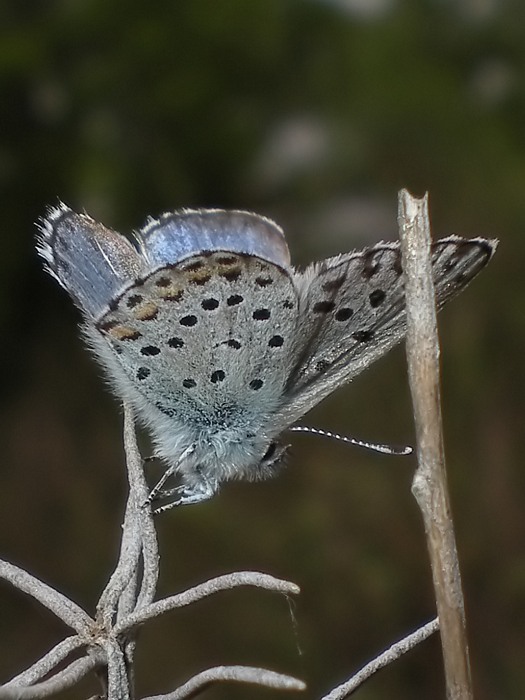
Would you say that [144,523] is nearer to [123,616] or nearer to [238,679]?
[123,616]

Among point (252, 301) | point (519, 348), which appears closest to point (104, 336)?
point (252, 301)

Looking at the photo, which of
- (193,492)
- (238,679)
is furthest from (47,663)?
(193,492)

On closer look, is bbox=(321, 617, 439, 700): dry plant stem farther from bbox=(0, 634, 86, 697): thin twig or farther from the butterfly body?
the butterfly body

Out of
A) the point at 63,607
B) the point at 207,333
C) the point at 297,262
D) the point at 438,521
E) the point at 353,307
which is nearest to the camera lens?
the point at 438,521

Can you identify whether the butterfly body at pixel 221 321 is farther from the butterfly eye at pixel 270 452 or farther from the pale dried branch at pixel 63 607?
the pale dried branch at pixel 63 607

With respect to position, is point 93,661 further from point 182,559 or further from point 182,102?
point 182,102

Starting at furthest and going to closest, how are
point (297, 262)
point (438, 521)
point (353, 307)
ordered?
point (297, 262) < point (353, 307) < point (438, 521)

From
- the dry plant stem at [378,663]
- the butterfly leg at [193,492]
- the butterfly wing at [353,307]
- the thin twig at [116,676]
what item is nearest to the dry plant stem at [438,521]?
the dry plant stem at [378,663]

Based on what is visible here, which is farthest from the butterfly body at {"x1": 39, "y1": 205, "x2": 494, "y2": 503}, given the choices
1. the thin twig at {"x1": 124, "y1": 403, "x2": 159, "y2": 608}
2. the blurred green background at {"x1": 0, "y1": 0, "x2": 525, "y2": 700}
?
the blurred green background at {"x1": 0, "y1": 0, "x2": 525, "y2": 700}
